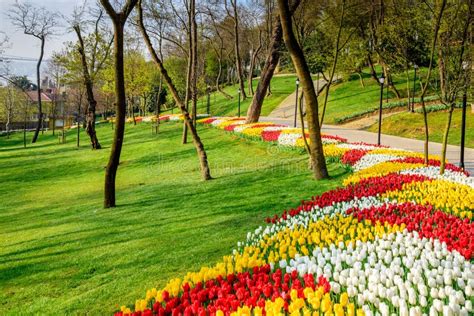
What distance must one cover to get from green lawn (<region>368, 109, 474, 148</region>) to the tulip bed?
11.6 meters

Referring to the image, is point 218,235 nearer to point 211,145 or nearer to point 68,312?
point 68,312

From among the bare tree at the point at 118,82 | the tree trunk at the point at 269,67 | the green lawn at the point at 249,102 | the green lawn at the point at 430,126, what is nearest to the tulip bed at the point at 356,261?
the bare tree at the point at 118,82

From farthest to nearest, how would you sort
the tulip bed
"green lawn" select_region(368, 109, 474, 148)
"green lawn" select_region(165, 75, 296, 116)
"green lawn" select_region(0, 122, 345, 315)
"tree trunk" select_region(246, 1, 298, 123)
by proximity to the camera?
"green lawn" select_region(165, 75, 296, 116) → "green lawn" select_region(368, 109, 474, 148) → "tree trunk" select_region(246, 1, 298, 123) → "green lawn" select_region(0, 122, 345, 315) → the tulip bed

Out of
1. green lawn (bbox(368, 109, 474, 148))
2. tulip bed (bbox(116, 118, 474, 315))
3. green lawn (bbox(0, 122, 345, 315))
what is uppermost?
green lawn (bbox(368, 109, 474, 148))

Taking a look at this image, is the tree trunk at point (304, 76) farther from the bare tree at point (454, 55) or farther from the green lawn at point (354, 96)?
the green lawn at point (354, 96)

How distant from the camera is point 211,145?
2219 cm

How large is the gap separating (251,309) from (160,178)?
12.7 meters

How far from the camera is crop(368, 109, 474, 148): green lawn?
1975 cm

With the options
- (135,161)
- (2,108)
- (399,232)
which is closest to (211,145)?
(135,161)

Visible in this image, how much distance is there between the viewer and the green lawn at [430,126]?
19750 mm

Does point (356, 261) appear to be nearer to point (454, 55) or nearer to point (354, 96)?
point (454, 55)

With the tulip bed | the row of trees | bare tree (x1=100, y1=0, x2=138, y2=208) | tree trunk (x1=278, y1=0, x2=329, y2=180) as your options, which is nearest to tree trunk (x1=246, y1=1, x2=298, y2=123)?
the row of trees

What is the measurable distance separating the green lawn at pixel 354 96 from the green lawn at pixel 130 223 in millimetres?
15547

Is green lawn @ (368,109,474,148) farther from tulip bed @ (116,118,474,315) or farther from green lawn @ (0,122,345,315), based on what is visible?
tulip bed @ (116,118,474,315)
